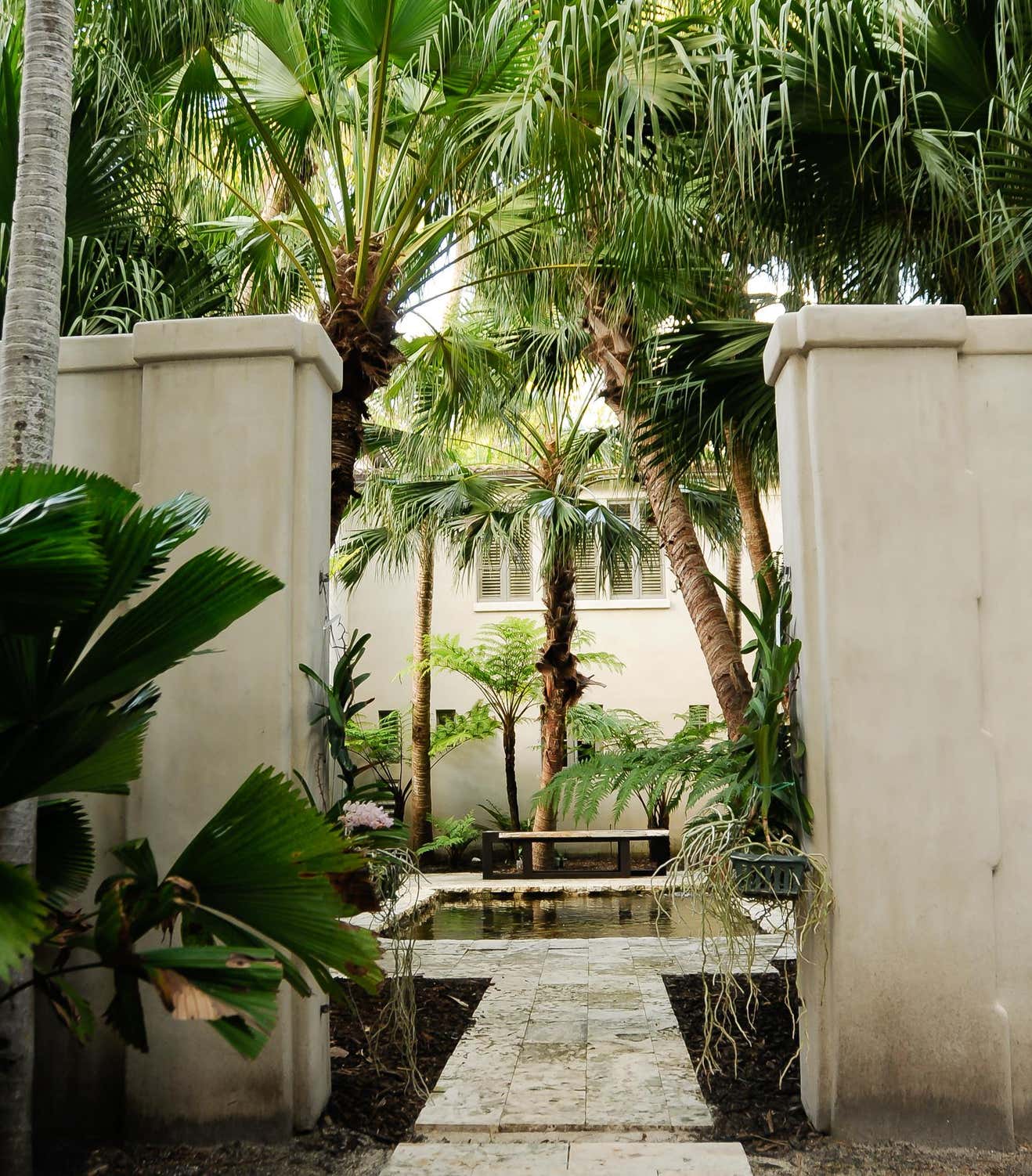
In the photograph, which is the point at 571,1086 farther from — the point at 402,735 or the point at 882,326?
the point at 402,735

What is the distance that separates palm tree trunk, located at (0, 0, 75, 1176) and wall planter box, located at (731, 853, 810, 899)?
220 cm

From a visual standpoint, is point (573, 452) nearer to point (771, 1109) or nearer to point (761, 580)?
point (761, 580)

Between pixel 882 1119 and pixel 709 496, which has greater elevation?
pixel 709 496

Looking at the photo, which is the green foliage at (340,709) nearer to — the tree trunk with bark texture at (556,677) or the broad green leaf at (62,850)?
the broad green leaf at (62,850)

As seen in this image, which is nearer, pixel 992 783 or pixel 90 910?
pixel 992 783

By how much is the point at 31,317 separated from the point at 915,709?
3116 mm

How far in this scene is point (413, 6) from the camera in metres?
5.37

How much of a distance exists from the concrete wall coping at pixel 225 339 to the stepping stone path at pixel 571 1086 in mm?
2746

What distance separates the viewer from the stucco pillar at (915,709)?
3.35m

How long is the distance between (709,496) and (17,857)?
8.96 m

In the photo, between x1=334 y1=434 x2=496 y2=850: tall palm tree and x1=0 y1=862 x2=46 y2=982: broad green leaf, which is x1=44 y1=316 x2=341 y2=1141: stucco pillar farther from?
x1=334 y1=434 x2=496 y2=850: tall palm tree

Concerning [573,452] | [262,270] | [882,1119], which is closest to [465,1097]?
[882,1119]

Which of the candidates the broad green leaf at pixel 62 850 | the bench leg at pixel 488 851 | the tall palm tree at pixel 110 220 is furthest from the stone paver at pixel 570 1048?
the bench leg at pixel 488 851

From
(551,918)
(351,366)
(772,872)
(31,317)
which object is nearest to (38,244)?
(31,317)
